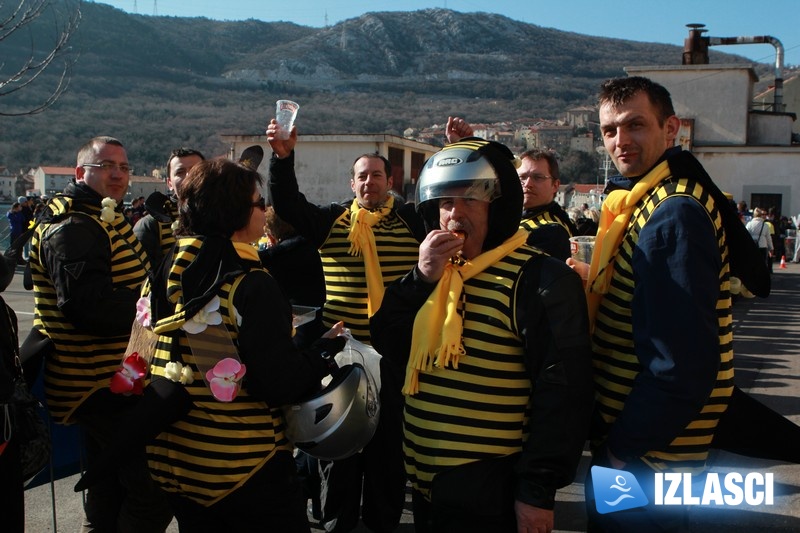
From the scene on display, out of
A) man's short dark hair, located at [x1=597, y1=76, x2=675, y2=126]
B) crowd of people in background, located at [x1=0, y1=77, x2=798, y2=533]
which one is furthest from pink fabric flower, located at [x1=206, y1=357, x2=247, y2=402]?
man's short dark hair, located at [x1=597, y1=76, x2=675, y2=126]

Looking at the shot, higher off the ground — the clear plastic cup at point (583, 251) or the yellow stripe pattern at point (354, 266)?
→ the clear plastic cup at point (583, 251)

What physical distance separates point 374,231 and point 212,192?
2042 millimetres

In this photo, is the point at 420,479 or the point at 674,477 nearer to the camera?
the point at 674,477

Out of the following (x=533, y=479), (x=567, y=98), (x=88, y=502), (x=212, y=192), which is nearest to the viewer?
(x=533, y=479)

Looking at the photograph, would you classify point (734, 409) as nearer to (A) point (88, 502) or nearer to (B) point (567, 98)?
(A) point (88, 502)

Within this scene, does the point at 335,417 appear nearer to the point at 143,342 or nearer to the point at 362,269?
the point at 143,342

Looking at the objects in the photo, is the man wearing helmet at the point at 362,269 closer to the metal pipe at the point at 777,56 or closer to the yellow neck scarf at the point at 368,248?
the yellow neck scarf at the point at 368,248

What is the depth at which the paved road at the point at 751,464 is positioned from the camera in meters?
4.52

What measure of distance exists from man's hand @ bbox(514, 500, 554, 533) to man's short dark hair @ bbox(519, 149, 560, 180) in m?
3.01

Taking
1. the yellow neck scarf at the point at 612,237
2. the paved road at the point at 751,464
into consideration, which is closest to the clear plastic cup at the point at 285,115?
the yellow neck scarf at the point at 612,237

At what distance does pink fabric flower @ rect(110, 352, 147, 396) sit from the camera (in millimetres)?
3109

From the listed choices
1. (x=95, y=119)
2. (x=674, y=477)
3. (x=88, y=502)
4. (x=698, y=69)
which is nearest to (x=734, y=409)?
(x=674, y=477)

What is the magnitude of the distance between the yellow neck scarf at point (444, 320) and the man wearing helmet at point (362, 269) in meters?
1.44

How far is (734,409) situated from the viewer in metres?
2.58
